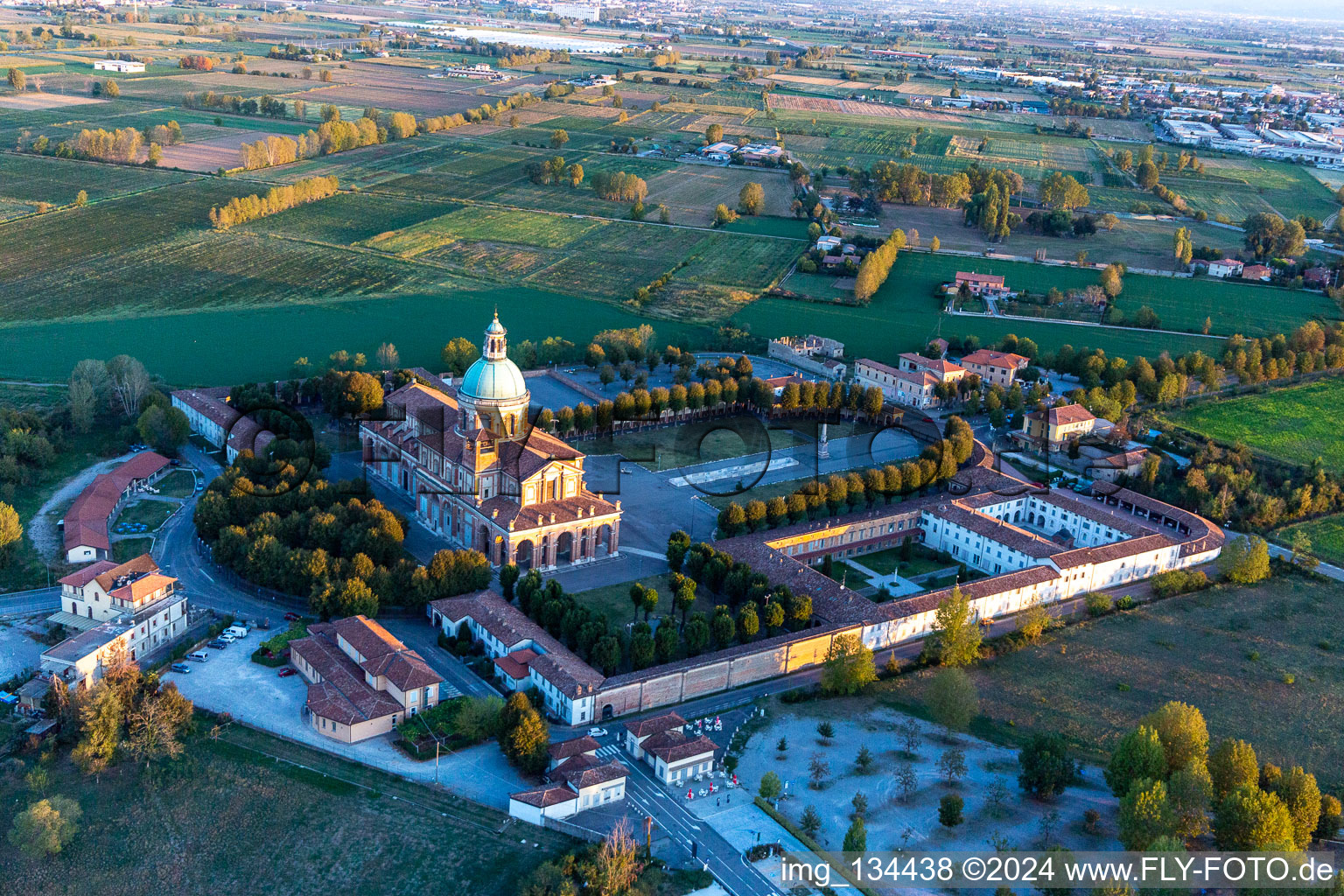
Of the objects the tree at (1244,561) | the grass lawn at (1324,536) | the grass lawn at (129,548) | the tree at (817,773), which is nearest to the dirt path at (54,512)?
the grass lawn at (129,548)

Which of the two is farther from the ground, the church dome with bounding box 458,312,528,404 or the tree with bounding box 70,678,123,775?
the church dome with bounding box 458,312,528,404

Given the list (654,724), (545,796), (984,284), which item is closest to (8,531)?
(545,796)

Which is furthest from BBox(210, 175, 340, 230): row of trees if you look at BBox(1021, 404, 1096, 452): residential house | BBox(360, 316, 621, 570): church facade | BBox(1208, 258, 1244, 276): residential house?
BBox(1208, 258, 1244, 276): residential house

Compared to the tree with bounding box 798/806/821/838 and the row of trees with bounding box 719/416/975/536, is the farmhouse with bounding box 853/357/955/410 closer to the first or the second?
the row of trees with bounding box 719/416/975/536

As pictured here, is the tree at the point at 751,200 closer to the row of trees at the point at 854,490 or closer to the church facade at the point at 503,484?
the row of trees at the point at 854,490

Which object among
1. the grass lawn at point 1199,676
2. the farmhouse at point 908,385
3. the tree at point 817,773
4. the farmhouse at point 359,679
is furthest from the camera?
the farmhouse at point 908,385

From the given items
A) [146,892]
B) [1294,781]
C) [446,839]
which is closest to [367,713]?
[446,839]
